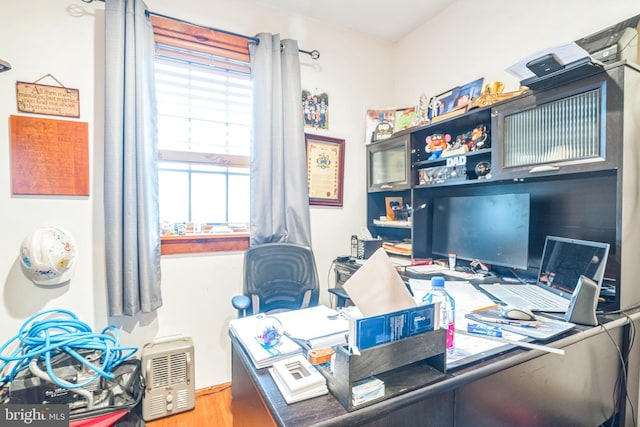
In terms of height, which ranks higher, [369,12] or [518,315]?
[369,12]

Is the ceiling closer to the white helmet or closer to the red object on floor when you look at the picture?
the white helmet

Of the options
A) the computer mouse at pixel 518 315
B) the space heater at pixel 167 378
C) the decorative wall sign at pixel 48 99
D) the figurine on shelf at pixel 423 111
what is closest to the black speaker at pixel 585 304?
the computer mouse at pixel 518 315

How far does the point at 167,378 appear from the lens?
177 cm

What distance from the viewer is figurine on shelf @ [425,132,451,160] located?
2053 millimetres

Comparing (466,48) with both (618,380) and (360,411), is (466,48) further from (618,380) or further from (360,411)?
(360,411)

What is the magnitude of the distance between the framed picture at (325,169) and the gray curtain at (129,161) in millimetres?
1108

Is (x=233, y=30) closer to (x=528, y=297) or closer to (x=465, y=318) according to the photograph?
(x=465, y=318)

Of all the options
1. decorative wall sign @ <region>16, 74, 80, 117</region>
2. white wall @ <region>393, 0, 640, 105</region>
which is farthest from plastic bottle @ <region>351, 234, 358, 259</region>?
decorative wall sign @ <region>16, 74, 80, 117</region>

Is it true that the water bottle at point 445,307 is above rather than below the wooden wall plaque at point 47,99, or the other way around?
below

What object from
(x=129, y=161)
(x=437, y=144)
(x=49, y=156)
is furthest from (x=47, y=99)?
(x=437, y=144)

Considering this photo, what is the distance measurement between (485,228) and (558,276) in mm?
473

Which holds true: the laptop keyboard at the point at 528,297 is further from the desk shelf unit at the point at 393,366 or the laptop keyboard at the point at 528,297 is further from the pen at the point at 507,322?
the desk shelf unit at the point at 393,366

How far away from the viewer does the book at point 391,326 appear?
0.69 m

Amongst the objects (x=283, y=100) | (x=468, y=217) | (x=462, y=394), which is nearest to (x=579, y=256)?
(x=468, y=217)
